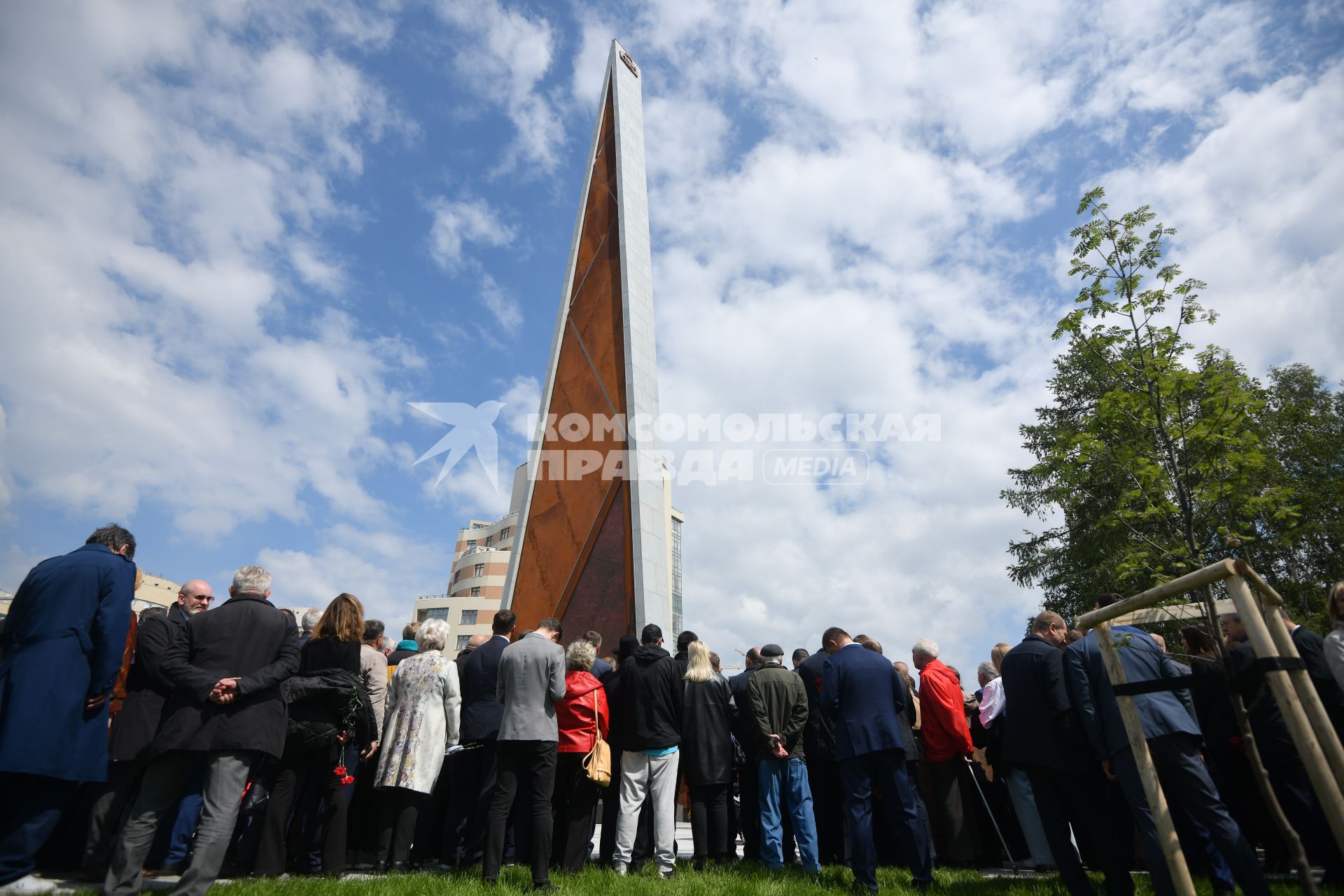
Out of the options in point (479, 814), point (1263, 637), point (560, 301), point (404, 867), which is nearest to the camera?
point (1263, 637)

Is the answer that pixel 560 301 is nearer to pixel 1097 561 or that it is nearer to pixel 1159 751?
pixel 1159 751

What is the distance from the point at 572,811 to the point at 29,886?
312 cm

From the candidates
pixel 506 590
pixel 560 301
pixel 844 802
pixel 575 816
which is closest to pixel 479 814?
pixel 575 816

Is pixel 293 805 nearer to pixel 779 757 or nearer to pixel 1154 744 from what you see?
pixel 779 757

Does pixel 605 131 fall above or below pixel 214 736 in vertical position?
above

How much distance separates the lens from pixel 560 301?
13.8 m

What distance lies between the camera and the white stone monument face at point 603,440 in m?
10.9

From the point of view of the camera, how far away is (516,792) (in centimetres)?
491

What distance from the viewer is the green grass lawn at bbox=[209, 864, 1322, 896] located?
13.0 ft

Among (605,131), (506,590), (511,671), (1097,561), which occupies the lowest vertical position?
(511,671)

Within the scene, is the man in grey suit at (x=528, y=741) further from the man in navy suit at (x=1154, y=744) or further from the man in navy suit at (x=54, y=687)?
the man in navy suit at (x=1154, y=744)

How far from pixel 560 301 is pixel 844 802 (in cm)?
1105

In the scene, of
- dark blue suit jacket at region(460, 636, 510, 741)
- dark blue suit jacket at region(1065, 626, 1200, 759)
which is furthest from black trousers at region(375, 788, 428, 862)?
dark blue suit jacket at region(1065, 626, 1200, 759)

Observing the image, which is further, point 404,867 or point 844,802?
point 404,867
